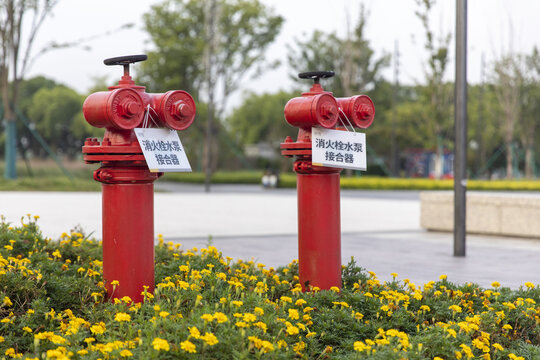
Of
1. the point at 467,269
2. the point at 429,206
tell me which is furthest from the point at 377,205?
the point at 467,269

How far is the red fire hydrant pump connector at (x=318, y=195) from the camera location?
4.36 m

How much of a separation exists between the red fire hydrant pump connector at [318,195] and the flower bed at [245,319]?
7.1 inches

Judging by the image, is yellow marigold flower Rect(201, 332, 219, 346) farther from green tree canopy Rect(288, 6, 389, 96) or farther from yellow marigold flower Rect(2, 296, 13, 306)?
green tree canopy Rect(288, 6, 389, 96)

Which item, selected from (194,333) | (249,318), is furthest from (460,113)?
(194,333)

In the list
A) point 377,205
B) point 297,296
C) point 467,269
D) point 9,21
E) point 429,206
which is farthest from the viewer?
point 9,21

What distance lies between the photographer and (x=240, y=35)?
117 ft

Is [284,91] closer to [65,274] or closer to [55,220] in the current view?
[55,220]

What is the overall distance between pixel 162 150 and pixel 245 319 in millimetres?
1254

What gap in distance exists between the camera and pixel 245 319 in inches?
123

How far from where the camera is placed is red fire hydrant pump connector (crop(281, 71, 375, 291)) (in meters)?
4.36

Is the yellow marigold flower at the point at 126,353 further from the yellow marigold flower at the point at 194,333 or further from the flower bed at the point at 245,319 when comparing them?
the yellow marigold flower at the point at 194,333

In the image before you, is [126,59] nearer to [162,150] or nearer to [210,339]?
[162,150]

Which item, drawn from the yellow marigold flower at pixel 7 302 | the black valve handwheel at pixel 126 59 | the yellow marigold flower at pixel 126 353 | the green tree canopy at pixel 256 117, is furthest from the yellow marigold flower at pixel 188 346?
the green tree canopy at pixel 256 117

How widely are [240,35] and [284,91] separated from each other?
61.6ft
